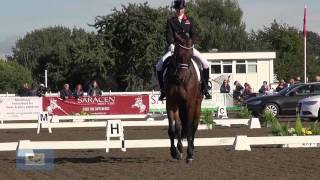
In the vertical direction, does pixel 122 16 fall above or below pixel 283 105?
above

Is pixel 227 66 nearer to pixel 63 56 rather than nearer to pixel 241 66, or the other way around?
pixel 241 66

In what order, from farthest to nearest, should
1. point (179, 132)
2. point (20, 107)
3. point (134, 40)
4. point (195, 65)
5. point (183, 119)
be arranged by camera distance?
point (134, 40) < point (20, 107) < point (183, 119) < point (179, 132) < point (195, 65)

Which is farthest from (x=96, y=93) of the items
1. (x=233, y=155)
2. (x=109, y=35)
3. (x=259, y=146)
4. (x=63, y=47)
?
(x=63, y=47)

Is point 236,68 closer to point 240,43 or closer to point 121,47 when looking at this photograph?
point 121,47

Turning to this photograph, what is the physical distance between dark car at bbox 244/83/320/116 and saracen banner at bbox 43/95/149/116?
6103mm

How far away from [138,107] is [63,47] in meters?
57.3

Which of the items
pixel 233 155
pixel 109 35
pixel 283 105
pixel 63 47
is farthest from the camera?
→ pixel 63 47

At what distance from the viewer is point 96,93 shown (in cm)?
3744

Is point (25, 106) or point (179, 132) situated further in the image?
point (25, 106)

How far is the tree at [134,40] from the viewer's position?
6738 centimetres

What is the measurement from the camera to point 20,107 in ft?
117

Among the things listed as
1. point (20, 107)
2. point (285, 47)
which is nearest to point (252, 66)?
point (285, 47)

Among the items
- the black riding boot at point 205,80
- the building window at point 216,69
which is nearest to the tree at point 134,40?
the building window at point 216,69

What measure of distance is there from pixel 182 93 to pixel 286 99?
67.9 feet
